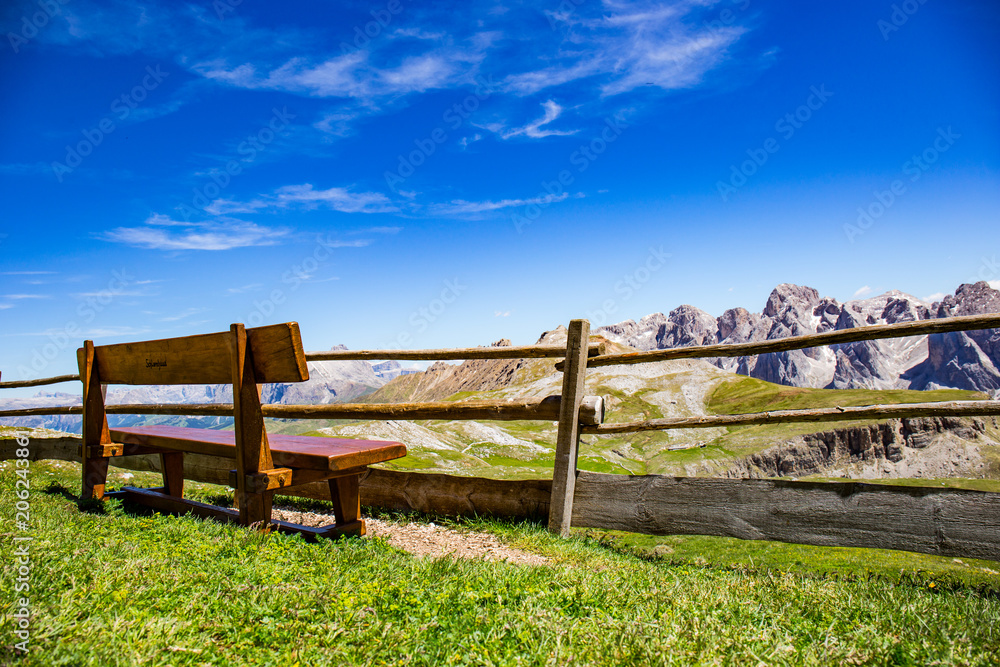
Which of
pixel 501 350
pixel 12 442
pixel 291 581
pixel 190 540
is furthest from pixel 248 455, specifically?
pixel 12 442

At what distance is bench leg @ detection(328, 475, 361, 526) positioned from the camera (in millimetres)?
4582

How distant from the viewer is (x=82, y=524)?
438 centimetres

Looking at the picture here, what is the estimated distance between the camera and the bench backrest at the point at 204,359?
12.1 feet

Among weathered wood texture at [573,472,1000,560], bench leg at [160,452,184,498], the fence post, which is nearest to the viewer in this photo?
weathered wood texture at [573,472,1000,560]

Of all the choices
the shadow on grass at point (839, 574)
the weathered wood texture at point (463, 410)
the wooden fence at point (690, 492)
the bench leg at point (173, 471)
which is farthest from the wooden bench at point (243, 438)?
the shadow on grass at point (839, 574)

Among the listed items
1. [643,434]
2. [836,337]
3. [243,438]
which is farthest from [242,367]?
[643,434]

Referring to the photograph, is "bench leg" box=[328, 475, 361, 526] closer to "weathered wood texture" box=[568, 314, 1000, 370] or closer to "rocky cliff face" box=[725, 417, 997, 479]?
"weathered wood texture" box=[568, 314, 1000, 370]

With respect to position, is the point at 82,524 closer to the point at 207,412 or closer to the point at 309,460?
the point at 309,460

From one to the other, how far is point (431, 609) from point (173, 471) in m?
4.64

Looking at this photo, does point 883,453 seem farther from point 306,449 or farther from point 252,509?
point 252,509

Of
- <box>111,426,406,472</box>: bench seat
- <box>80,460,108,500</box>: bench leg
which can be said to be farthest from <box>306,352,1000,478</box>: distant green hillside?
<box>80,460,108,500</box>: bench leg

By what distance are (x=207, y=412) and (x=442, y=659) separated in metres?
7.38

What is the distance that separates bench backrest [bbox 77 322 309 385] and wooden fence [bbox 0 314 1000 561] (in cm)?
172

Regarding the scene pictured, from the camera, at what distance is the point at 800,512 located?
178 inches
